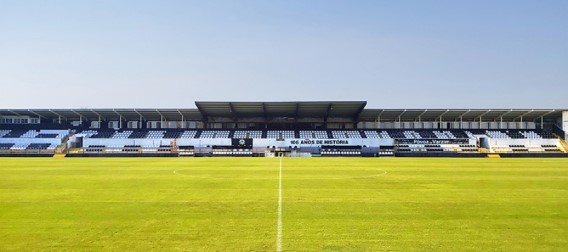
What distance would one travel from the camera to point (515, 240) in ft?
24.3

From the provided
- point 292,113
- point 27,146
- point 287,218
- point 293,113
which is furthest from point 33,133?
point 287,218

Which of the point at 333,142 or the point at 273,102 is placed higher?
the point at 273,102

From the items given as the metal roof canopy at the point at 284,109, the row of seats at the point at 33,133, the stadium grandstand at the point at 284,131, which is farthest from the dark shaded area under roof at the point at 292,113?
the row of seats at the point at 33,133

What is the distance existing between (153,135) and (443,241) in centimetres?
5682

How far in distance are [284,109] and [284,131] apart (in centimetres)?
411

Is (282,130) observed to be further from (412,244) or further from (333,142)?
(412,244)

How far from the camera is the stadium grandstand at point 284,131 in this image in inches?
2160

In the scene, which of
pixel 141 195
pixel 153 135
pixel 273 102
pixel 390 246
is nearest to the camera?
pixel 390 246

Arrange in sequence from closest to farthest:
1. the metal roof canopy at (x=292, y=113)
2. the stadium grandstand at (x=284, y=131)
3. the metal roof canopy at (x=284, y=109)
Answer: the stadium grandstand at (x=284, y=131) → the metal roof canopy at (x=284, y=109) → the metal roof canopy at (x=292, y=113)

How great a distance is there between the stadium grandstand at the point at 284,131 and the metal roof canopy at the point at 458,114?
14cm

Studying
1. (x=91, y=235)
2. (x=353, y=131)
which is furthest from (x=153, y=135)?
(x=91, y=235)

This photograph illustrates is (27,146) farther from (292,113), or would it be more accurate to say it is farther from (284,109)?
(292,113)

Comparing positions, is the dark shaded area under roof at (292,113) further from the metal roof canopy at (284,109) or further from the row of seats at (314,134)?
the row of seats at (314,134)

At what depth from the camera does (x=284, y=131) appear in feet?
203
